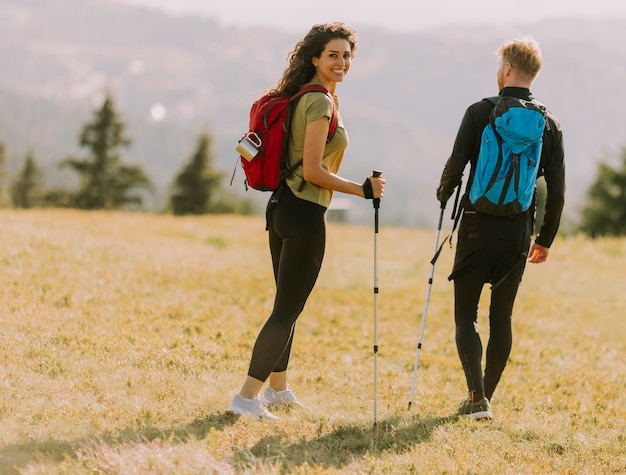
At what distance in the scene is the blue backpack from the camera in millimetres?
6035

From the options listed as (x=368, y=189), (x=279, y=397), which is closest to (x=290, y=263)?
(x=368, y=189)

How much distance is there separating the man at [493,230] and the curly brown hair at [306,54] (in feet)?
4.62

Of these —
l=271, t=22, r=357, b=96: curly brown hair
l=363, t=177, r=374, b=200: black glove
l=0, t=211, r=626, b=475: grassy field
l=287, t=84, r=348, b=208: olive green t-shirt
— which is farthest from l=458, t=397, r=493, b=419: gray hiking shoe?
l=271, t=22, r=357, b=96: curly brown hair

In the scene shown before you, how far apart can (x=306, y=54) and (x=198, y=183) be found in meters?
55.8

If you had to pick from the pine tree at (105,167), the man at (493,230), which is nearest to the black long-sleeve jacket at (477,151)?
the man at (493,230)

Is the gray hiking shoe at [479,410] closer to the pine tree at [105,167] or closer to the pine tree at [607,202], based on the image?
the pine tree at [607,202]

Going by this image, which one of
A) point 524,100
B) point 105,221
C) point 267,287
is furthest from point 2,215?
point 524,100

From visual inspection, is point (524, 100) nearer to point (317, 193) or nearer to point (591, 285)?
point (317, 193)

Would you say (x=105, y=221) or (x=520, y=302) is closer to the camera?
(x=520, y=302)

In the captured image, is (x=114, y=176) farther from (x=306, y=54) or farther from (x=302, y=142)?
(x=302, y=142)

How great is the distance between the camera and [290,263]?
19.1ft

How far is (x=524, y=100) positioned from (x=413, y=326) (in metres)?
6.95

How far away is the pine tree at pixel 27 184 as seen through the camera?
323 feet

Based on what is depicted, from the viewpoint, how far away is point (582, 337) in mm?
12578
